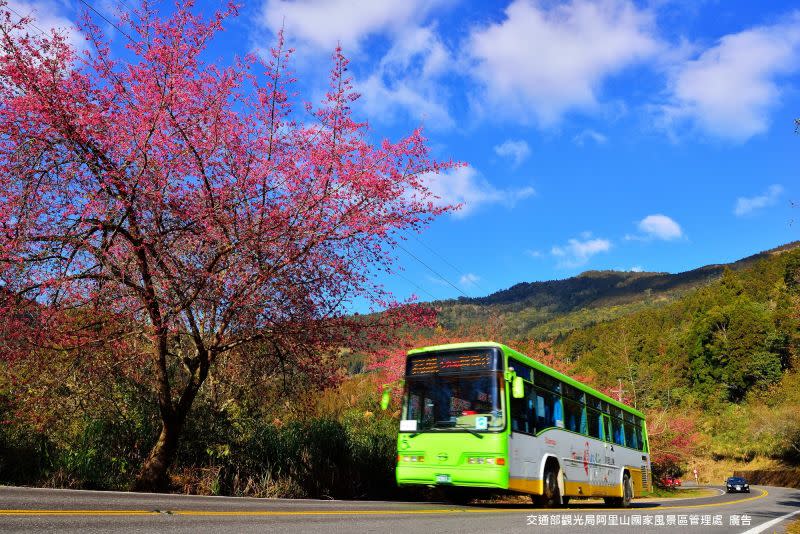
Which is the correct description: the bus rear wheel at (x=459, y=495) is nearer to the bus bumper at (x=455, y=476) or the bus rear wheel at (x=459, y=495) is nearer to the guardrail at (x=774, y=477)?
the bus bumper at (x=455, y=476)

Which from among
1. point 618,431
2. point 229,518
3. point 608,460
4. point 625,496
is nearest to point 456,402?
point 229,518

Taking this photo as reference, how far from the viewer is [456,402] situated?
12.0 m

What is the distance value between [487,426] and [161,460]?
21.2ft

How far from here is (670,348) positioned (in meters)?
109

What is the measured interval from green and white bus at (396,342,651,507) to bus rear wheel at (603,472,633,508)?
403cm

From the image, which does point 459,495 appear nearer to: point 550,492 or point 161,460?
point 550,492

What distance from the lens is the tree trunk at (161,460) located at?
36.1ft

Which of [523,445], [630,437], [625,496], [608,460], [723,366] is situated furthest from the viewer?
[723,366]

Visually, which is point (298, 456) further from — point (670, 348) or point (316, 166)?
point (670, 348)

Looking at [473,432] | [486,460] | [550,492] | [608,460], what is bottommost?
[550,492]

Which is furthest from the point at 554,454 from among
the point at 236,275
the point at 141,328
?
the point at 141,328

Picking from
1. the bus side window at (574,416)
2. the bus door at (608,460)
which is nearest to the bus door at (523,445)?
the bus side window at (574,416)

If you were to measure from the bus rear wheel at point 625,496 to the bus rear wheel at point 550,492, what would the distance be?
545 cm

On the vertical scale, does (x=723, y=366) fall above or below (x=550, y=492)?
above
